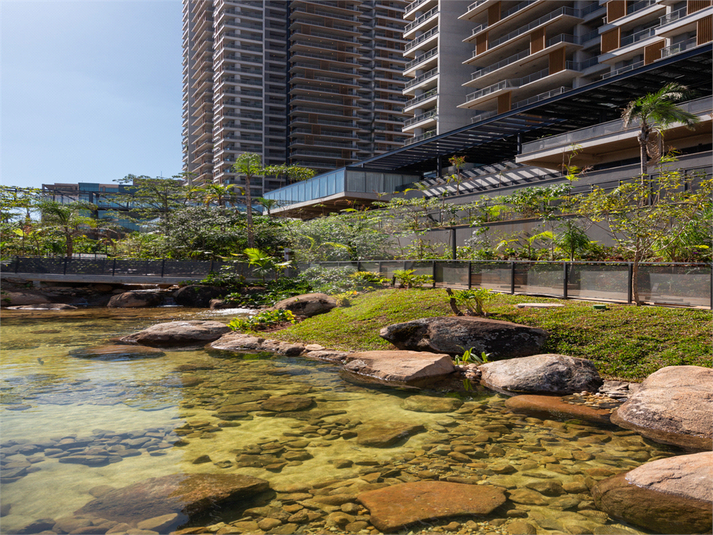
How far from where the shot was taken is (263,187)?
83.3 meters

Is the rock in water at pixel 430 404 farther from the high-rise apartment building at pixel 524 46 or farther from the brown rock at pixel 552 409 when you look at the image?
the high-rise apartment building at pixel 524 46

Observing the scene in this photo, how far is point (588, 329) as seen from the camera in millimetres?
9727

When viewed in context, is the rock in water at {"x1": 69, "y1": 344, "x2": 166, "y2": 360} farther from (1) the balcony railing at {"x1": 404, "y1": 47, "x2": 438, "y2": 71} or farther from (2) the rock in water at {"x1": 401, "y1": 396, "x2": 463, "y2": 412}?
(1) the balcony railing at {"x1": 404, "y1": 47, "x2": 438, "y2": 71}

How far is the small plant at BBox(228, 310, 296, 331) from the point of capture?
565 inches

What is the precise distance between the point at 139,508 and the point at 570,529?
3706 millimetres

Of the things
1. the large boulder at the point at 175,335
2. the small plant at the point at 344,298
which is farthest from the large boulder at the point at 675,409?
the large boulder at the point at 175,335

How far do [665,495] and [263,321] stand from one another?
12.1 meters

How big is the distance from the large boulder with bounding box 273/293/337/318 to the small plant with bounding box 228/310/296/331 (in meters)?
0.46

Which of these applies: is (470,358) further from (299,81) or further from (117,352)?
(299,81)

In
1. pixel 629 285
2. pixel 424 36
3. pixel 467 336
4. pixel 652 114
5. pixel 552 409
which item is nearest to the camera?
pixel 552 409

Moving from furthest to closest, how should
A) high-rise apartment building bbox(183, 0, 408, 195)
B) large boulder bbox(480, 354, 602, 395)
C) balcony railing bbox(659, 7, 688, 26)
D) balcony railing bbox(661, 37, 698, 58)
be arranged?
high-rise apartment building bbox(183, 0, 408, 195), balcony railing bbox(659, 7, 688, 26), balcony railing bbox(661, 37, 698, 58), large boulder bbox(480, 354, 602, 395)

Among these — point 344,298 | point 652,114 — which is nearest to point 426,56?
point 652,114

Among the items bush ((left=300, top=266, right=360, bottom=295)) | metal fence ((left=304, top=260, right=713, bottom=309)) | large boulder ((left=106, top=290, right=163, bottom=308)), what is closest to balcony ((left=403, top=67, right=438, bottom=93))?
bush ((left=300, top=266, right=360, bottom=295))

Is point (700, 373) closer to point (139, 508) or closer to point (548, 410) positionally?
point (548, 410)
